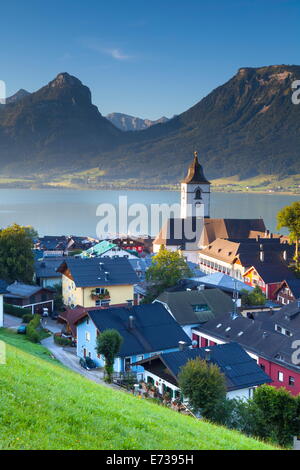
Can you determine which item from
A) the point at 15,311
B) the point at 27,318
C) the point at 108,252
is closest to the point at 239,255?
the point at 108,252

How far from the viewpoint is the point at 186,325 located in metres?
33.8

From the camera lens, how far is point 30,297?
40.7 m

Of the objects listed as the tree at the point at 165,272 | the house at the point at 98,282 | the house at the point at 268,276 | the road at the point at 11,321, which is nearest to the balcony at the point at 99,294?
the house at the point at 98,282

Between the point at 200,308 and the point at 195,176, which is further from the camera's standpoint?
the point at 195,176

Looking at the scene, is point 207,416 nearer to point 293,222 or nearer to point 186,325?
point 186,325

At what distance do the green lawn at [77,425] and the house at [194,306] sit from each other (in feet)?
73.3

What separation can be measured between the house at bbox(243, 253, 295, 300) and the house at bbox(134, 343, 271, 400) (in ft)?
91.9

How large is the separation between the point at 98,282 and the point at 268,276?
71.7 ft

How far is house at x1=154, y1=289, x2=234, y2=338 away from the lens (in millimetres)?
34062

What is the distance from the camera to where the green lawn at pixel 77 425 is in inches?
304

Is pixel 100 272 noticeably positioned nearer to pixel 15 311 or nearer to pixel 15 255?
pixel 15 311

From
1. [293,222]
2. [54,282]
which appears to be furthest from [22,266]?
[293,222]

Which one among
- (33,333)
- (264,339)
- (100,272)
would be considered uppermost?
(100,272)

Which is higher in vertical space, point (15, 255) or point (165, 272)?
point (15, 255)
